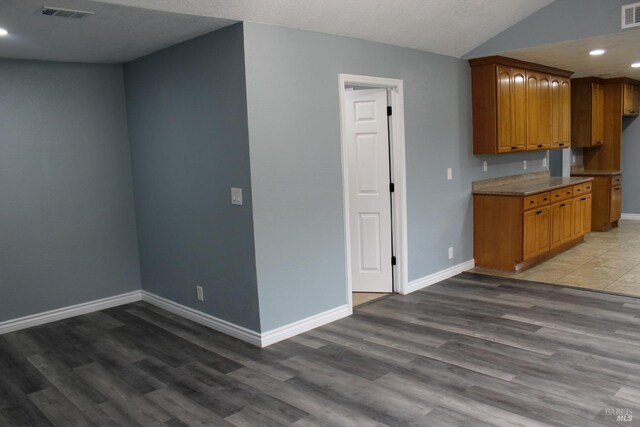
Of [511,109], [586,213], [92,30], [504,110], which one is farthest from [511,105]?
[92,30]

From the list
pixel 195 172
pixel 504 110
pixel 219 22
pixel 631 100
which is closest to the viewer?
pixel 219 22

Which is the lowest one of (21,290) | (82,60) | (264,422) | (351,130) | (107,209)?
(264,422)

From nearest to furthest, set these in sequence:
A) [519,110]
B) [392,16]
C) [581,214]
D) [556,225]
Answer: [392,16] < [519,110] < [556,225] < [581,214]

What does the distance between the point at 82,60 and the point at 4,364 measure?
8.59ft

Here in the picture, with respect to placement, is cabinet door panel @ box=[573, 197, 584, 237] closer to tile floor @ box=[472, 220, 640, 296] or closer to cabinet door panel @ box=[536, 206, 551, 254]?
tile floor @ box=[472, 220, 640, 296]

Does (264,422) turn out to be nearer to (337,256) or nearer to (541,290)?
(337,256)

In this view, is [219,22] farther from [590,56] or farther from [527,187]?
[590,56]

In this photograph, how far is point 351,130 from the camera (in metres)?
5.08

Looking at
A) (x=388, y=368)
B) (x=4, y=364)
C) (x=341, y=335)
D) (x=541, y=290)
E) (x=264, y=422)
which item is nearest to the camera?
(x=264, y=422)

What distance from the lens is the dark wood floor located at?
2.88 metres

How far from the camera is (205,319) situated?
4430mm

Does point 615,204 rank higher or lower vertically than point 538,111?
lower

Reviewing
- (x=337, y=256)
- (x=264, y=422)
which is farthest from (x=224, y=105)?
(x=264, y=422)

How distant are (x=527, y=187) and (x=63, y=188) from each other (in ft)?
15.9
